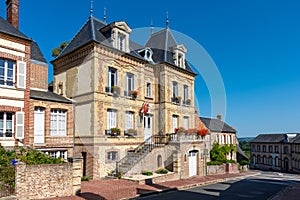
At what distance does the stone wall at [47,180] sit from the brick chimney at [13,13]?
9.37m

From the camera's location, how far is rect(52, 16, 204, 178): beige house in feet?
48.6

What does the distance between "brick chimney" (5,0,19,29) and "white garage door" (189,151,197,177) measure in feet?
45.9

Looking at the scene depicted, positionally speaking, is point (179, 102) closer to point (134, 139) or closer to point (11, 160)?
point (134, 139)

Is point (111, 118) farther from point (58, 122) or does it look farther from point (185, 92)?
point (185, 92)

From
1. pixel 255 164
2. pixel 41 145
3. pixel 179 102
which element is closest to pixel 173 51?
pixel 179 102

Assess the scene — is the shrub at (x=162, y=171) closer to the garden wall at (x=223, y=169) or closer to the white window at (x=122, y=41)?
the garden wall at (x=223, y=169)

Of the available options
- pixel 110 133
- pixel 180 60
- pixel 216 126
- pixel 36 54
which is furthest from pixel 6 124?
pixel 216 126

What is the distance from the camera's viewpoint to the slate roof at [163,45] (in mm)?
20059

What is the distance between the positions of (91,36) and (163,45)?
24.9 feet

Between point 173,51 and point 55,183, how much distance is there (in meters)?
14.9

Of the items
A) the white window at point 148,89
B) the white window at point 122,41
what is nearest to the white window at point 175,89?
the white window at point 148,89

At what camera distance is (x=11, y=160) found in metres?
9.45

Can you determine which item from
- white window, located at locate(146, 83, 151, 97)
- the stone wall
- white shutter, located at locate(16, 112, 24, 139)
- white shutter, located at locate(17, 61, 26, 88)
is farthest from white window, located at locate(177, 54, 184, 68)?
the stone wall

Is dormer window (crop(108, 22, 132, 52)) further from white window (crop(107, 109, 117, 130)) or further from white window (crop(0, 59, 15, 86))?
white window (crop(0, 59, 15, 86))
